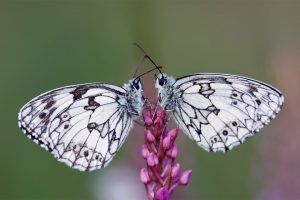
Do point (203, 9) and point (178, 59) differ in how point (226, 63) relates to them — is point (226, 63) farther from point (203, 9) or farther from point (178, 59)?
point (203, 9)

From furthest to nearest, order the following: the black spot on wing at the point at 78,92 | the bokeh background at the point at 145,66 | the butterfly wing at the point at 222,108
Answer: the bokeh background at the point at 145,66, the black spot on wing at the point at 78,92, the butterfly wing at the point at 222,108

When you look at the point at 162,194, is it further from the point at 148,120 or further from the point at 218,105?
the point at 218,105

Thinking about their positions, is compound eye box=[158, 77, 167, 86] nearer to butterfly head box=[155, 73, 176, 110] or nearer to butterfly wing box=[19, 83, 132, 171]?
butterfly head box=[155, 73, 176, 110]

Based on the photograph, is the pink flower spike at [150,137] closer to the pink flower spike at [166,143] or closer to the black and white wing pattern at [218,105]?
the pink flower spike at [166,143]

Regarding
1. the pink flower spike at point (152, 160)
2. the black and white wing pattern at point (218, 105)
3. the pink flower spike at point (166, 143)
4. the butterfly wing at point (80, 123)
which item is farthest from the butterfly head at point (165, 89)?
the pink flower spike at point (152, 160)

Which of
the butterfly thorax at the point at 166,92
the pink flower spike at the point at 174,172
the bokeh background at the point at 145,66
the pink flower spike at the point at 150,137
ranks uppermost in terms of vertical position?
the bokeh background at the point at 145,66

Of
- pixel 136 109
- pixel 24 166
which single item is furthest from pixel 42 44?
pixel 136 109

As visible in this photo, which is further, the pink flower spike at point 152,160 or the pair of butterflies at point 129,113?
the pair of butterflies at point 129,113
